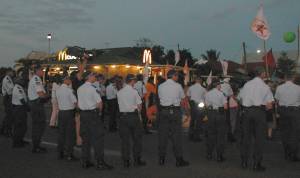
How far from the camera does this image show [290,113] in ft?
31.9

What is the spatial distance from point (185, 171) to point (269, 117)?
5799mm

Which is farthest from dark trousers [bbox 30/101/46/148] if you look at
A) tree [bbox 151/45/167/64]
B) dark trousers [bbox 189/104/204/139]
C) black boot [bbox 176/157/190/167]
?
tree [bbox 151/45/167/64]

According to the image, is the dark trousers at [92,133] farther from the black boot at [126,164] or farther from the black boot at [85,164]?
the black boot at [126,164]

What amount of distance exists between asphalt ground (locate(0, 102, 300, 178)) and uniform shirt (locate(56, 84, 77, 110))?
1242mm

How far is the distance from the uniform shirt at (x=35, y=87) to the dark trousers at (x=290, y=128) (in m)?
5.79

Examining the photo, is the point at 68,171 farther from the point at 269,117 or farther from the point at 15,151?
the point at 269,117

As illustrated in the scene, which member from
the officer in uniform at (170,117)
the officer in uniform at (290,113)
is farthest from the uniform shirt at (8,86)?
the officer in uniform at (290,113)

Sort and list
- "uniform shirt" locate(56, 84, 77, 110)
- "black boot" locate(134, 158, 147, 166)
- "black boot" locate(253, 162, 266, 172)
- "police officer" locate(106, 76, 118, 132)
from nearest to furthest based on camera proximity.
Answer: "black boot" locate(253, 162, 266, 172) < "black boot" locate(134, 158, 147, 166) < "uniform shirt" locate(56, 84, 77, 110) < "police officer" locate(106, 76, 118, 132)

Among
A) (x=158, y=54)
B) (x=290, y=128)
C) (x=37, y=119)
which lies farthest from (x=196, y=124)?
(x=158, y=54)

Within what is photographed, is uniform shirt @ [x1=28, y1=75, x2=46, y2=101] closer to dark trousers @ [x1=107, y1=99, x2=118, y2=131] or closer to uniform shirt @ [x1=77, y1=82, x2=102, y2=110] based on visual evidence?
uniform shirt @ [x1=77, y1=82, x2=102, y2=110]

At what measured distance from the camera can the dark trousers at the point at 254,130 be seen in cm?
834

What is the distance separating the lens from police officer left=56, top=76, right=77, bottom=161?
9.53m

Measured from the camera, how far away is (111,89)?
586 inches

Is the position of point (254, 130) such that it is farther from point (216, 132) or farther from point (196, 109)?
point (196, 109)
